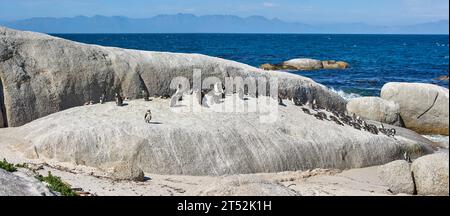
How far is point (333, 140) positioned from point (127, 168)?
792cm

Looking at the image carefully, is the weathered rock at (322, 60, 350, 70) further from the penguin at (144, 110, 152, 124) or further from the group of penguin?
the penguin at (144, 110, 152, 124)

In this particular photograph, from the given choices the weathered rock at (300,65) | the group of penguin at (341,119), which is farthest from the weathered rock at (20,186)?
the weathered rock at (300,65)

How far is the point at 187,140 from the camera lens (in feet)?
61.0

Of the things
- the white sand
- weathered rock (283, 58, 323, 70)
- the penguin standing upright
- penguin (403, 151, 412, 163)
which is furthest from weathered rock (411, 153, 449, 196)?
weathered rock (283, 58, 323, 70)

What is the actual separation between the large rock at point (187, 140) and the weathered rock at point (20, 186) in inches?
236

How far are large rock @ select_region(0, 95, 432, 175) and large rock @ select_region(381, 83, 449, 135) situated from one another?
435 inches

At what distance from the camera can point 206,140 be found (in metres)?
18.8

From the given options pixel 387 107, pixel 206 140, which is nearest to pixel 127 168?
pixel 206 140

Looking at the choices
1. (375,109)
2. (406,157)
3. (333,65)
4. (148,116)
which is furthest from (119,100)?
(333,65)

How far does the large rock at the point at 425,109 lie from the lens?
3161 cm

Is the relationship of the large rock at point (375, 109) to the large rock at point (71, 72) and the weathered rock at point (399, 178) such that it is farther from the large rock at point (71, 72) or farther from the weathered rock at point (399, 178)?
the weathered rock at point (399, 178)

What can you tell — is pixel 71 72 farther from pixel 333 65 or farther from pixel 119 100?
pixel 333 65

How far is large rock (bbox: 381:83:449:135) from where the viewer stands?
3161cm
